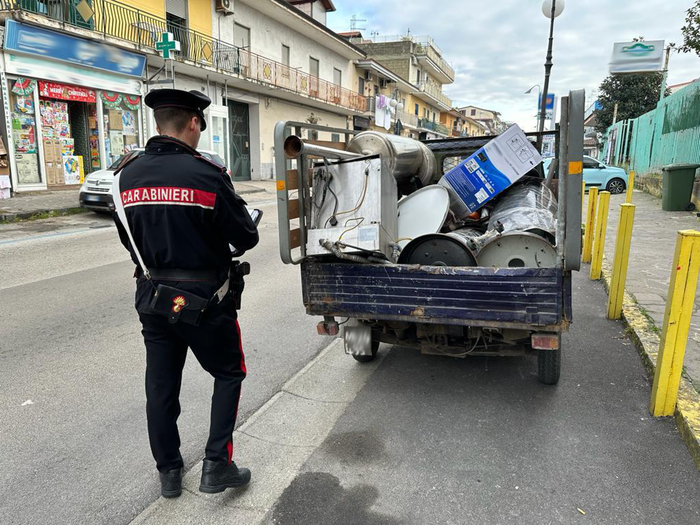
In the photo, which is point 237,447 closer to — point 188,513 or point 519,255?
point 188,513

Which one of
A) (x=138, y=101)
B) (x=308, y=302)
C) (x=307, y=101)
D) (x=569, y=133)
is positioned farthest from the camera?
(x=307, y=101)

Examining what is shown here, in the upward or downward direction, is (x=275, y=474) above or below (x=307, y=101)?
below

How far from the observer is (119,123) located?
17.9 meters

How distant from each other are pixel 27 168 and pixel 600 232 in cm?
1574

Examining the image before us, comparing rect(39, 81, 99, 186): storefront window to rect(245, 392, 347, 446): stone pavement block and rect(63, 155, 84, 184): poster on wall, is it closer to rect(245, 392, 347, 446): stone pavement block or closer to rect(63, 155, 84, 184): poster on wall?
rect(63, 155, 84, 184): poster on wall

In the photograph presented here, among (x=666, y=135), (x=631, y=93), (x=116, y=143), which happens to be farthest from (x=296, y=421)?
(x=631, y=93)

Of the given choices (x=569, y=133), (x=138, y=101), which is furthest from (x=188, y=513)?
(x=138, y=101)

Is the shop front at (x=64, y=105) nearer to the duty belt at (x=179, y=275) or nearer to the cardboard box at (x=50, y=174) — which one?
the cardboard box at (x=50, y=174)

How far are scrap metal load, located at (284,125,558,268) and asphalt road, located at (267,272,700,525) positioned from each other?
1.05 meters

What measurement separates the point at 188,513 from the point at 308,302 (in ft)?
4.98

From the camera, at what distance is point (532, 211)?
3688 mm

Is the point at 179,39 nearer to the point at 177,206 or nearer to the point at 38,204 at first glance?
the point at 38,204

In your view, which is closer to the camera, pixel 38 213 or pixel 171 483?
pixel 171 483

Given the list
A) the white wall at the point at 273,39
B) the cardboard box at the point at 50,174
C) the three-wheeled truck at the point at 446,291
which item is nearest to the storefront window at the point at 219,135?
the white wall at the point at 273,39
